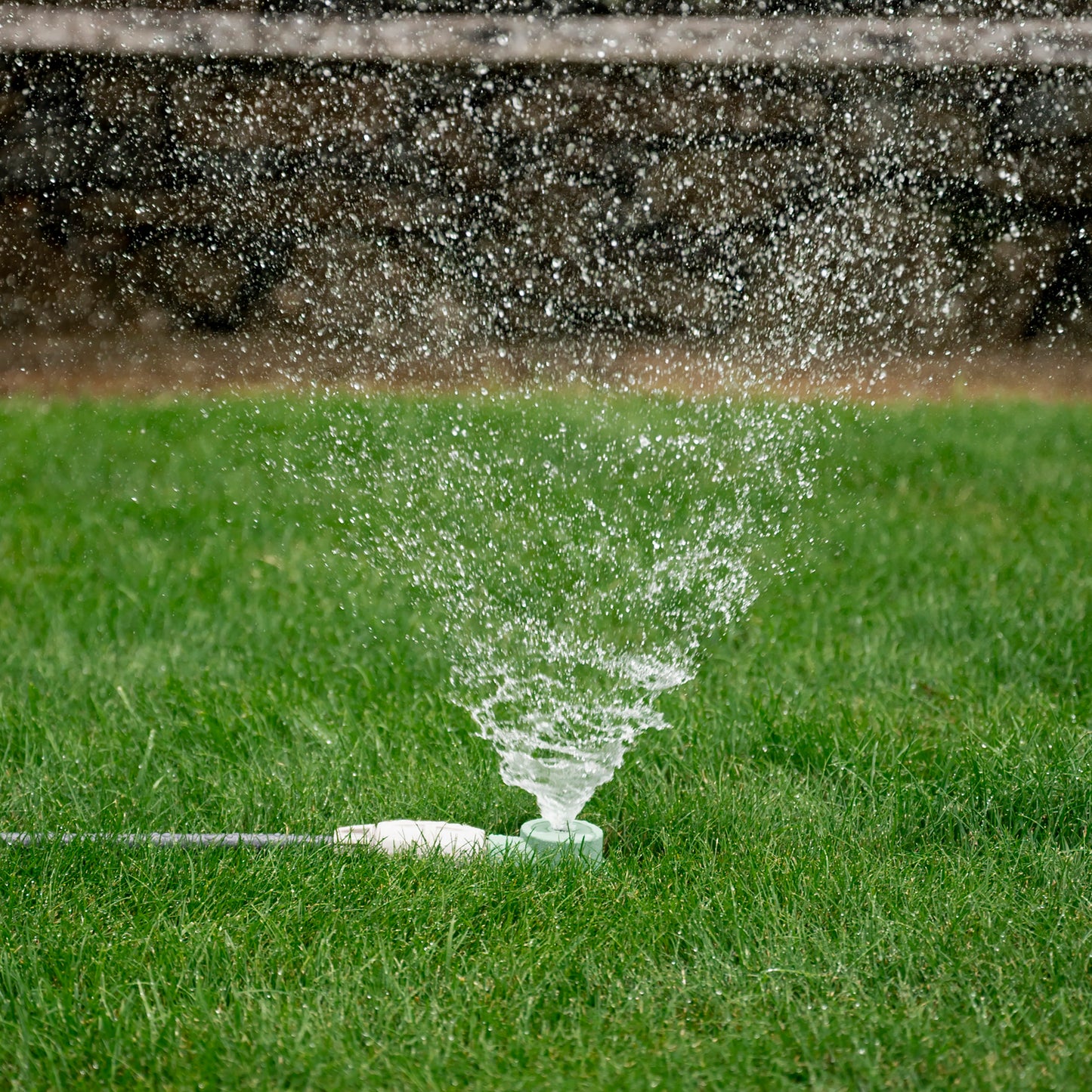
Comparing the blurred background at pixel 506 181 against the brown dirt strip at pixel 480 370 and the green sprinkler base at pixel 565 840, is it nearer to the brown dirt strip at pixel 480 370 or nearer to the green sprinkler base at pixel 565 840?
the brown dirt strip at pixel 480 370

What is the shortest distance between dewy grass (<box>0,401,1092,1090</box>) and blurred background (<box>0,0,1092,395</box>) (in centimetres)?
249

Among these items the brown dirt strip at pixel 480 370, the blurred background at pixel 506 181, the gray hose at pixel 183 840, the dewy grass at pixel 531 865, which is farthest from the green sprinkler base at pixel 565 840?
the blurred background at pixel 506 181

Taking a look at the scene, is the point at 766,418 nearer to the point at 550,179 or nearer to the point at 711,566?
the point at 550,179

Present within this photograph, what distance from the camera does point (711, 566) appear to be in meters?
3.63

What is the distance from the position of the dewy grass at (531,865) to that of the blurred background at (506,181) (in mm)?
2488

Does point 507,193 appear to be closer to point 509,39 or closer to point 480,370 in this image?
point 509,39

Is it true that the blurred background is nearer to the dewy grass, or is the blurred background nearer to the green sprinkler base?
the dewy grass

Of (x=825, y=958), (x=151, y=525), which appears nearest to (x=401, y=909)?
(x=825, y=958)

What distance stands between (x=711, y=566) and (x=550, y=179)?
9.73 feet

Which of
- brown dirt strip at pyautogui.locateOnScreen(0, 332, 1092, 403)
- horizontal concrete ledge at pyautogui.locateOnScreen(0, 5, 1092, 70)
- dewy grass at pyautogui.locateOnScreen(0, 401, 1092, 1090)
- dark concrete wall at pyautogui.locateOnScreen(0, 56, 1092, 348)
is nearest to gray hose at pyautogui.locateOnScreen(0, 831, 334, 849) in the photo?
dewy grass at pyautogui.locateOnScreen(0, 401, 1092, 1090)

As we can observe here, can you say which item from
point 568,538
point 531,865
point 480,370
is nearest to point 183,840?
point 531,865

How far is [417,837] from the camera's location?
1.98 metres

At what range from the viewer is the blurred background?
5844 millimetres

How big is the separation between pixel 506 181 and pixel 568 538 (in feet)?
9.42
